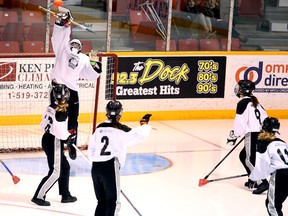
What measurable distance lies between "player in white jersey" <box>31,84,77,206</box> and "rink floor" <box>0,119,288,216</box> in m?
0.21

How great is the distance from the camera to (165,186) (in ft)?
35.2

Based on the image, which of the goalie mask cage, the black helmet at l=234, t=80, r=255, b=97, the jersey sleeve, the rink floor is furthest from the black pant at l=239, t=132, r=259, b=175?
the goalie mask cage

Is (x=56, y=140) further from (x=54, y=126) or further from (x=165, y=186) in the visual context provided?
(x=165, y=186)

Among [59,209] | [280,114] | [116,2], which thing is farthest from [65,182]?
[280,114]

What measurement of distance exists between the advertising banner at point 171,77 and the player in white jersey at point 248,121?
3.77 metres

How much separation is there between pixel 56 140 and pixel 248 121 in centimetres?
226

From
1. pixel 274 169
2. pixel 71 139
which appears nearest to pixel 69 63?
pixel 71 139

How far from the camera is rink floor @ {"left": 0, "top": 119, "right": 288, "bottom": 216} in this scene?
32.0ft

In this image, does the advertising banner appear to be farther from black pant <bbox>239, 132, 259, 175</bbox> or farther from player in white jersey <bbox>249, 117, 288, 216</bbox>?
player in white jersey <bbox>249, 117, 288, 216</bbox>

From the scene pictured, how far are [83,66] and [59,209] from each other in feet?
6.22

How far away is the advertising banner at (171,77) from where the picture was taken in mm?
14109

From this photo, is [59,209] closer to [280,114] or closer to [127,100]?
[127,100]

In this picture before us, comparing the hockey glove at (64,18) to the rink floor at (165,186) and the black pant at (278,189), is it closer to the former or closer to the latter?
the rink floor at (165,186)

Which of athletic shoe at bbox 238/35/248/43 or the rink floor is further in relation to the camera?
athletic shoe at bbox 238/35/248/43
